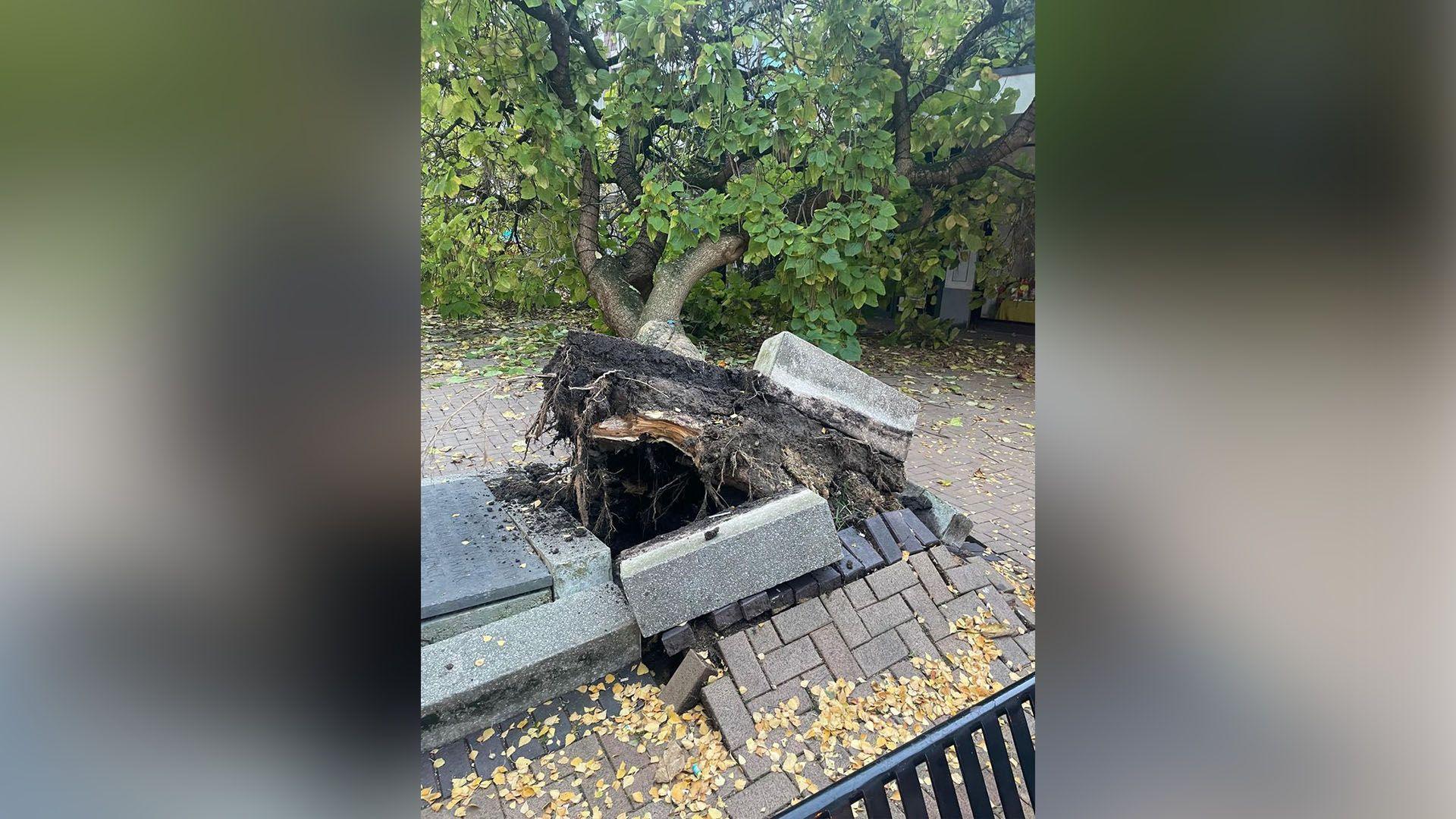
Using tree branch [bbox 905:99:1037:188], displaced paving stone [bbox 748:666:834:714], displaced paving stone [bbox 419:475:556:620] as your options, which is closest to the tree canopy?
tree branch [bbox 905:99:1037:188]

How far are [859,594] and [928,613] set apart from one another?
0.34 m

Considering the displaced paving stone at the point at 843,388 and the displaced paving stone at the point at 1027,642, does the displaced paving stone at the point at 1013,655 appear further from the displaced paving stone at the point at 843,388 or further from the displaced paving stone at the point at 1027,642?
the displaced paving stone at the point at 843,388

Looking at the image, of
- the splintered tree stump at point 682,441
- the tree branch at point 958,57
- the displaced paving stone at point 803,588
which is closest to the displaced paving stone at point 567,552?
the splintered tree stump at point 682,441

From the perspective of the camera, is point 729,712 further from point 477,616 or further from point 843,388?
point 843,388

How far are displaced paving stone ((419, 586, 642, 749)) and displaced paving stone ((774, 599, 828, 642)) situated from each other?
2.04 feet

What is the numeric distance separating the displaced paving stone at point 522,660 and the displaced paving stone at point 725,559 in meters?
0.16

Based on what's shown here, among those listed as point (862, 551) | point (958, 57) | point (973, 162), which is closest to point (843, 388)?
point (862, 551)

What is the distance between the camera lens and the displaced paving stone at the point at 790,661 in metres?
2.98

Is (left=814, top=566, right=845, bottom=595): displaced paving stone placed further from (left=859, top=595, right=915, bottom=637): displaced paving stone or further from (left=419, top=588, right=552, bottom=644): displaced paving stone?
(left=419, top=588, right=552, bottom=644): displaced paving stone
